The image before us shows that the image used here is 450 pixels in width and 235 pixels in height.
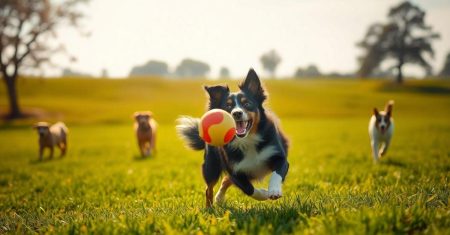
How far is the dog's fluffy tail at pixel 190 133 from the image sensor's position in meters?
6.82

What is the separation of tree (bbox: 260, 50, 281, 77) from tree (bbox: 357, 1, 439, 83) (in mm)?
112238

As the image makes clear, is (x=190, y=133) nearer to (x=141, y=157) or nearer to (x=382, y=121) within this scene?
(x=382, y=121)

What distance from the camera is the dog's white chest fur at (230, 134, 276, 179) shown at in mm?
5515

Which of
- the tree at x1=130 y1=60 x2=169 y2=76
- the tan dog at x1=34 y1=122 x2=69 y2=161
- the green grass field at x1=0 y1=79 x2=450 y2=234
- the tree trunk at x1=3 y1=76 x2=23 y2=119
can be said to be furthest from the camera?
the tree at x1=130 y1=60 x2=169 y2=76

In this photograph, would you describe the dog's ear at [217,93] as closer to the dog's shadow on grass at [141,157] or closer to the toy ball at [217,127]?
the toy ball at [217,127]

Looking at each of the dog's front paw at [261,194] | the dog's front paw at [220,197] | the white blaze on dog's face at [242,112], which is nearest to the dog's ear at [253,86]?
the white blaze on dog's face at [242,112]

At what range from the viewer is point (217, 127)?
15.9 feet

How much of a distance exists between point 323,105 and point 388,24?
1112 inches

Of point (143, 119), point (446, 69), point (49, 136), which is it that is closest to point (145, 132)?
point (143, 119)

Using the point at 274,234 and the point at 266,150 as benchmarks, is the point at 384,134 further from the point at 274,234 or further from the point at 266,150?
the point at 274,234

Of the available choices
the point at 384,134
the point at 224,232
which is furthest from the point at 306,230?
the point at 384,134

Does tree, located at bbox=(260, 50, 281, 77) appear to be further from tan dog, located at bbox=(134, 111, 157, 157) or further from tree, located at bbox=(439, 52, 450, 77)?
tan dog, located at bbox=(134, 111, 157, 157)

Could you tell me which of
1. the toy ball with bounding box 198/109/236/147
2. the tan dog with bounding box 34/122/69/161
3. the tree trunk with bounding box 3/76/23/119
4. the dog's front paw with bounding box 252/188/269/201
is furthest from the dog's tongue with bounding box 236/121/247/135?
the tree trunk with bounding box 3/76/23/119

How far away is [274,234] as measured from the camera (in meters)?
3.69
